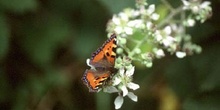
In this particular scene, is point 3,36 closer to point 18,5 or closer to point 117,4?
point 18,5

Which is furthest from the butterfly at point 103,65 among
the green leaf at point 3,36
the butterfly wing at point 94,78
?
the green leaf at point 3,36

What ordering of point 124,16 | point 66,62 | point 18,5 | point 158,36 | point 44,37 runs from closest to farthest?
1. point 158,36
2. point 124,16
3. point 18,5
4. point 44,37
5. point 66,62

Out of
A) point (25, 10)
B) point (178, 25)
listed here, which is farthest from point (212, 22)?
point (25, 10)

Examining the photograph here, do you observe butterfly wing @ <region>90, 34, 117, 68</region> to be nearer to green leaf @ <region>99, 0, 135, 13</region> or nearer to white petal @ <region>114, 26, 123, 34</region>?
white petal @ <region>114, 26, 123, 34</region>

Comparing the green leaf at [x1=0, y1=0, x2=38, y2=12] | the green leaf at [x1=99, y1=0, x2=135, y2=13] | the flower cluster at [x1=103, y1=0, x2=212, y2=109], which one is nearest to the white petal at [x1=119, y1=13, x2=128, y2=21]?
the flower cluster at [x1=103, y1=0, x2=212, y2=109]

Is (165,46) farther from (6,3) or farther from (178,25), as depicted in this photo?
(6,3)

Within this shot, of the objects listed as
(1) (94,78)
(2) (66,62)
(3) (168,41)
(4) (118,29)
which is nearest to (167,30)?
(3) (168,41)
